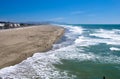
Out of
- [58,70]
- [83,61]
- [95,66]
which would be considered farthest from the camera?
[83,61]

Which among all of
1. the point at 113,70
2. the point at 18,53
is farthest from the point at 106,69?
the point at 18,53

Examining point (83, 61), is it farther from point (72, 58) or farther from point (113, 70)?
point (113, 70)

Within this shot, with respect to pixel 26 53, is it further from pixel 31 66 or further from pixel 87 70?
pixel 87 70

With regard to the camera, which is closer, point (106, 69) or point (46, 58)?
point (106, 69)

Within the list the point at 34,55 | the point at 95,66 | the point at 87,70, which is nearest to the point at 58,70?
the point at 87,70

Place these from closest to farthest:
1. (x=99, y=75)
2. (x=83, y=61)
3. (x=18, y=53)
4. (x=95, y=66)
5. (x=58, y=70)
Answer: (x=99, y=75) → (x=58, y=70) → (x=95, y=66) → (x=83, y=61) → (x=18, y=53)

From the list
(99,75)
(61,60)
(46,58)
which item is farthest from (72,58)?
(99,75)

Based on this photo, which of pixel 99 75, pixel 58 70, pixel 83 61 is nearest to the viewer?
pixel 99 75

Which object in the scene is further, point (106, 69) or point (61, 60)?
point (61, 60)
